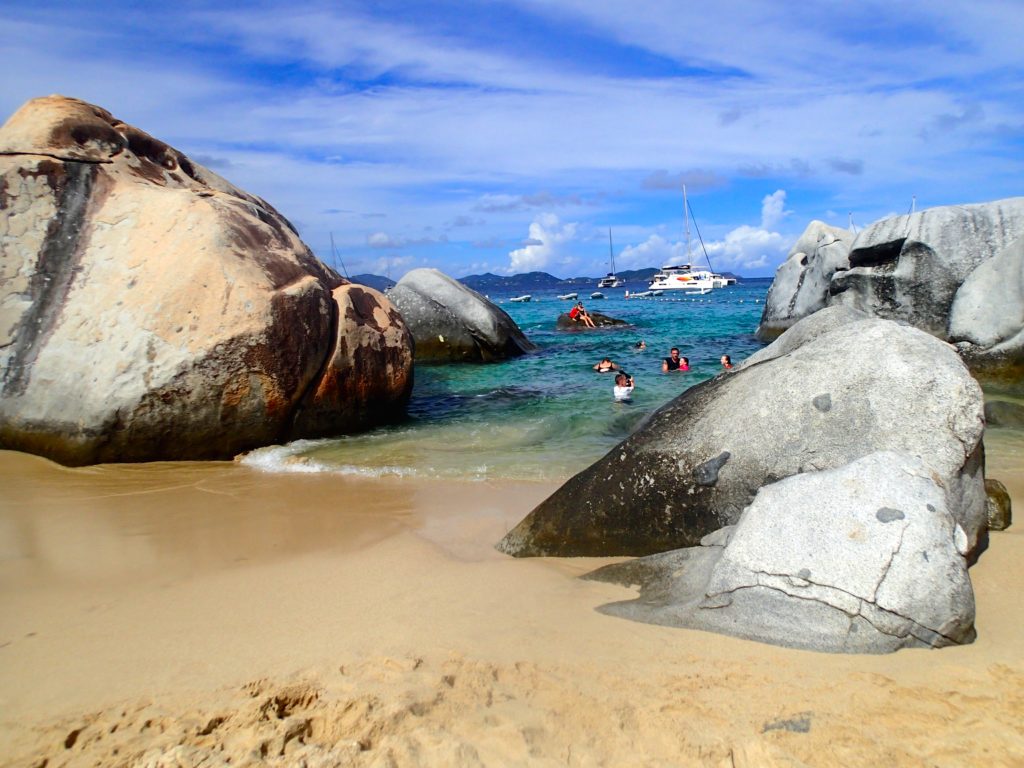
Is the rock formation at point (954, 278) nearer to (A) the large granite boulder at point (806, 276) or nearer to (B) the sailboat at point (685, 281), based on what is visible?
(A) the large granite boulder at point (806, 276)

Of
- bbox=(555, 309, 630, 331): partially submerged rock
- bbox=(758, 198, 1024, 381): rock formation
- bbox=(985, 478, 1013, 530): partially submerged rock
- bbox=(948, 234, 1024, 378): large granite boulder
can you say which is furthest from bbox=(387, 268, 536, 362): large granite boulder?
bbox=(985, 478, 1013, 530): partially submerged rock

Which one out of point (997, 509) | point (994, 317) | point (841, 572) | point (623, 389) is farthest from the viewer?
point (994, 317)

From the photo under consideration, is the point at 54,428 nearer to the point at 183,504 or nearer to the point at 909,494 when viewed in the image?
the point at 183,504

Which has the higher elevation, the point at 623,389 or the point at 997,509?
the point at 623,389

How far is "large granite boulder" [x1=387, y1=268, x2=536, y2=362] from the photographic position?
15461 mm

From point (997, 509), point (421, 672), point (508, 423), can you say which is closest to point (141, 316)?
point (508, 423)

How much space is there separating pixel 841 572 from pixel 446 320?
1297cm

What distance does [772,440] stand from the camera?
4133mm

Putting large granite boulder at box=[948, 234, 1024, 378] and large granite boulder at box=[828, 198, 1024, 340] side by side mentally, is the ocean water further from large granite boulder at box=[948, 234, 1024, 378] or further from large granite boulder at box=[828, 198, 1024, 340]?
large granite boulder at box=[948, 234, 1024, 378]

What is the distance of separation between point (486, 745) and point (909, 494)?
2138mm

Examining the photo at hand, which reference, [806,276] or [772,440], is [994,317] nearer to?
[806,276]

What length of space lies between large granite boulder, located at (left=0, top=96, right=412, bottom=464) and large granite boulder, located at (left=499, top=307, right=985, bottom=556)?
3.55 m

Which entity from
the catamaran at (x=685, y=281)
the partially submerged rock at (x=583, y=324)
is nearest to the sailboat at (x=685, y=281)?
the catamaran at (x=685, y=281)

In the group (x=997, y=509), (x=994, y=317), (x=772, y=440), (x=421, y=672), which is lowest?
(x=421, y=672)
